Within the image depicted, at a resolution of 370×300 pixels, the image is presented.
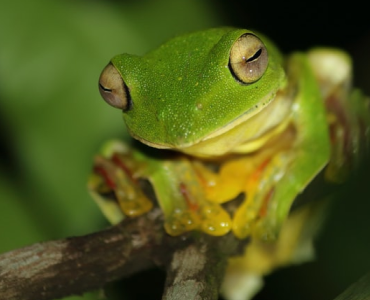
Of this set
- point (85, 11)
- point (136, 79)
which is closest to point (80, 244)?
point (136, 79)

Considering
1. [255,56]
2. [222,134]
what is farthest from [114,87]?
[255,56]

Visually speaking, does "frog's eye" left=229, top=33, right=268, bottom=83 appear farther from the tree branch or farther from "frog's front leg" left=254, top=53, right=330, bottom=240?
the tree branch

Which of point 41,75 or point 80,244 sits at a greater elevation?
point 41,75

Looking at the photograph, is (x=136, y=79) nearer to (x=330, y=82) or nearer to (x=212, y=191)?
(x=212, y=191)

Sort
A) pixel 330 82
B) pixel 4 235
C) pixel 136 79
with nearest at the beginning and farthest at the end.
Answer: pixel 136 79, pixel 4 235, pixel 330 82

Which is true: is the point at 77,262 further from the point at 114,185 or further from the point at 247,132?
the point at 247,132

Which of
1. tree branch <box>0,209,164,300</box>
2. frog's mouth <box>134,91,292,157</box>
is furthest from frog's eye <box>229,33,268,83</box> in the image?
tree branch <box>0,209,164,300</box>

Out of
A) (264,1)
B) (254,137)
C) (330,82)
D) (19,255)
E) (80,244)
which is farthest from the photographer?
(264,1)

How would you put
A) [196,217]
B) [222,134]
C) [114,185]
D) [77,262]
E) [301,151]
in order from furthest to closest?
[114,185] → [301,151] → [196,217] → [222,134] → [77,262]
